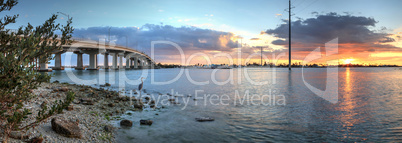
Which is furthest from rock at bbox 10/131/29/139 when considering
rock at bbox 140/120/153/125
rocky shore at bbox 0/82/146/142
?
rock at bbox 140/120/153/125

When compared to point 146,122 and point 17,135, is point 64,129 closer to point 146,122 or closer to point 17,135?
point 17,135

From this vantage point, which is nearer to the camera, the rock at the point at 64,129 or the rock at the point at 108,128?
the rock at the point at 64,129

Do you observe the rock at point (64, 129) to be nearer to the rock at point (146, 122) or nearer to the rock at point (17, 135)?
the rock at point (17, 135)

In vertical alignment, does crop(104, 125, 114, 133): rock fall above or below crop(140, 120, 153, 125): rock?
above

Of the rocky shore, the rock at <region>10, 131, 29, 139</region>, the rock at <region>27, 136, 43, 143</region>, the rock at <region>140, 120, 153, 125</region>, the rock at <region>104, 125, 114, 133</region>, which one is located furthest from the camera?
the rock at <region>140, 120, 153, 125</region>

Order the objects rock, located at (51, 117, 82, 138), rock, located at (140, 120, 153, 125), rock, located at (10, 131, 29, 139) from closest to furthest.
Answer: rock, located at (10, 131, 29, 139) → rock, located at (51, 117, 82, 138) → rock, located at (140, 120, 153, 125)

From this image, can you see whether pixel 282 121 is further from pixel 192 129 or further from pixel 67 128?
pixel 67 128

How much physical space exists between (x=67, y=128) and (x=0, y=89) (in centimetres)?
265

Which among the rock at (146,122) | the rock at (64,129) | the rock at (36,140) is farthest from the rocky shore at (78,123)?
the rock at (146,122)

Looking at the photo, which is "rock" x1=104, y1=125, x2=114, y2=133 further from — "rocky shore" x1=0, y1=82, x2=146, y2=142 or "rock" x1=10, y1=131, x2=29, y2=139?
"rock" x1=10, y1=131, x2=29, y2=139

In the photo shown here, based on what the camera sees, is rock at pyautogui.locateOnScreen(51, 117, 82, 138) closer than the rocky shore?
No

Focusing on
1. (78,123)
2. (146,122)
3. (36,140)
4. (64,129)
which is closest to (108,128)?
(78,123)

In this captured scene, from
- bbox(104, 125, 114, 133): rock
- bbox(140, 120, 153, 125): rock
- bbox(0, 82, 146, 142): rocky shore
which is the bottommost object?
bbox(140, 120, 153, 125): rock

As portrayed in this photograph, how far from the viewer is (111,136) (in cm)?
775
